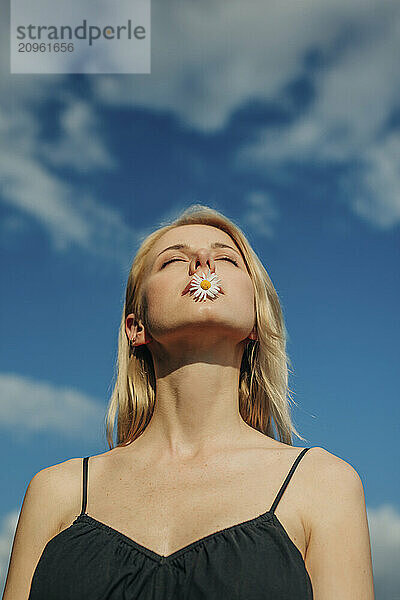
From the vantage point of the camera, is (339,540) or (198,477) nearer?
(339,540)

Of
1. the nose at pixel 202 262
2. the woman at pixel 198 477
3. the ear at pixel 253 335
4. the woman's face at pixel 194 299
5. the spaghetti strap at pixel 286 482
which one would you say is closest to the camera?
the woman at pixel 198 477

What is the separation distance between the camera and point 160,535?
351 cm

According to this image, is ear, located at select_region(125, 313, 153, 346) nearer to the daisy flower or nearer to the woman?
the woman

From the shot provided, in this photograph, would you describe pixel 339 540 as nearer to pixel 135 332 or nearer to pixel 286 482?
pixel 286 482

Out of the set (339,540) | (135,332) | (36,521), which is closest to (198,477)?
(339,540)

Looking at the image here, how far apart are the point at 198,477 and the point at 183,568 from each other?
21.6 inches

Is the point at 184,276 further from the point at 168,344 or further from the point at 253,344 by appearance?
the point at 253,344

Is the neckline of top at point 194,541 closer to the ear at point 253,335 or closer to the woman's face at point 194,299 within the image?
the woman's face at point 194,299

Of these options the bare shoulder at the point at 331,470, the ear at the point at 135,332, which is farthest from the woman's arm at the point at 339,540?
the ear at the point at 135,332

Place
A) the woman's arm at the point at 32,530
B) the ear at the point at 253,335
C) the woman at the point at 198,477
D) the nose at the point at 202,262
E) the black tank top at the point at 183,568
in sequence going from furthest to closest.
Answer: the ear at the point at 253,335, the nose at the point at 202,262, the woman's arm at the point at 32,530, the woman at the point at 198,477, the black tank top at the point at 183,568

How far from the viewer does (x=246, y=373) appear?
4.57m

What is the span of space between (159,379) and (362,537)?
1419 mm

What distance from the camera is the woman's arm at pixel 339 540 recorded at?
3.35 meters

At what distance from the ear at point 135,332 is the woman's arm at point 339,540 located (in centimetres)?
131
